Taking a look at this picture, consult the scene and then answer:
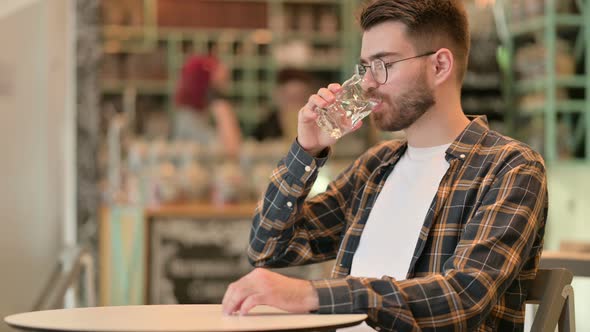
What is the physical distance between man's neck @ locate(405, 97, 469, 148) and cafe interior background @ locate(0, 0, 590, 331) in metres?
1.08

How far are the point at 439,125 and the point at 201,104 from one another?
12.3ft

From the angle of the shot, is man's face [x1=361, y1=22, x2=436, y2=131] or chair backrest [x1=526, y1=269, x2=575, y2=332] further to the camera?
man's face [x1=361, y1=22, x2=436, y2=131]

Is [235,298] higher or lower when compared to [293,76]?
lower

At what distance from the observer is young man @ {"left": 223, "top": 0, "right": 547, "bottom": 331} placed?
1.71 meters

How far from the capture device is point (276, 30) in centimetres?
913

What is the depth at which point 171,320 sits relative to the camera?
1487mm

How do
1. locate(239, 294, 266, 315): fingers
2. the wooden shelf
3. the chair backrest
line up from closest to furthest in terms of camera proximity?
locate(239, 294, 266, 315): fingers → the chair backrest → the wooden shelf

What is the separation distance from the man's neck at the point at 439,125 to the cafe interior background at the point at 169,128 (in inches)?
42.6

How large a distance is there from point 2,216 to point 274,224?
48.2 inches

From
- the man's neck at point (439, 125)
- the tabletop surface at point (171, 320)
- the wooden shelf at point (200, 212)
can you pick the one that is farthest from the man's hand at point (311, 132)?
the wooden shelf at point (200, 212)

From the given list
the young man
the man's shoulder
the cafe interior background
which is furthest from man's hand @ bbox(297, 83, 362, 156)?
the cafe interior background

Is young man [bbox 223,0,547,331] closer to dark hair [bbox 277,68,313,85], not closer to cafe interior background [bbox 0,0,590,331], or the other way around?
cafe interior background [bbox 0,0,590,331]

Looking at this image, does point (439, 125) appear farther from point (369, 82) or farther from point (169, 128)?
point (169, 128)

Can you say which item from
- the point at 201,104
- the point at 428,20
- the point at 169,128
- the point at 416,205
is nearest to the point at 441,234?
the point at 416,205
